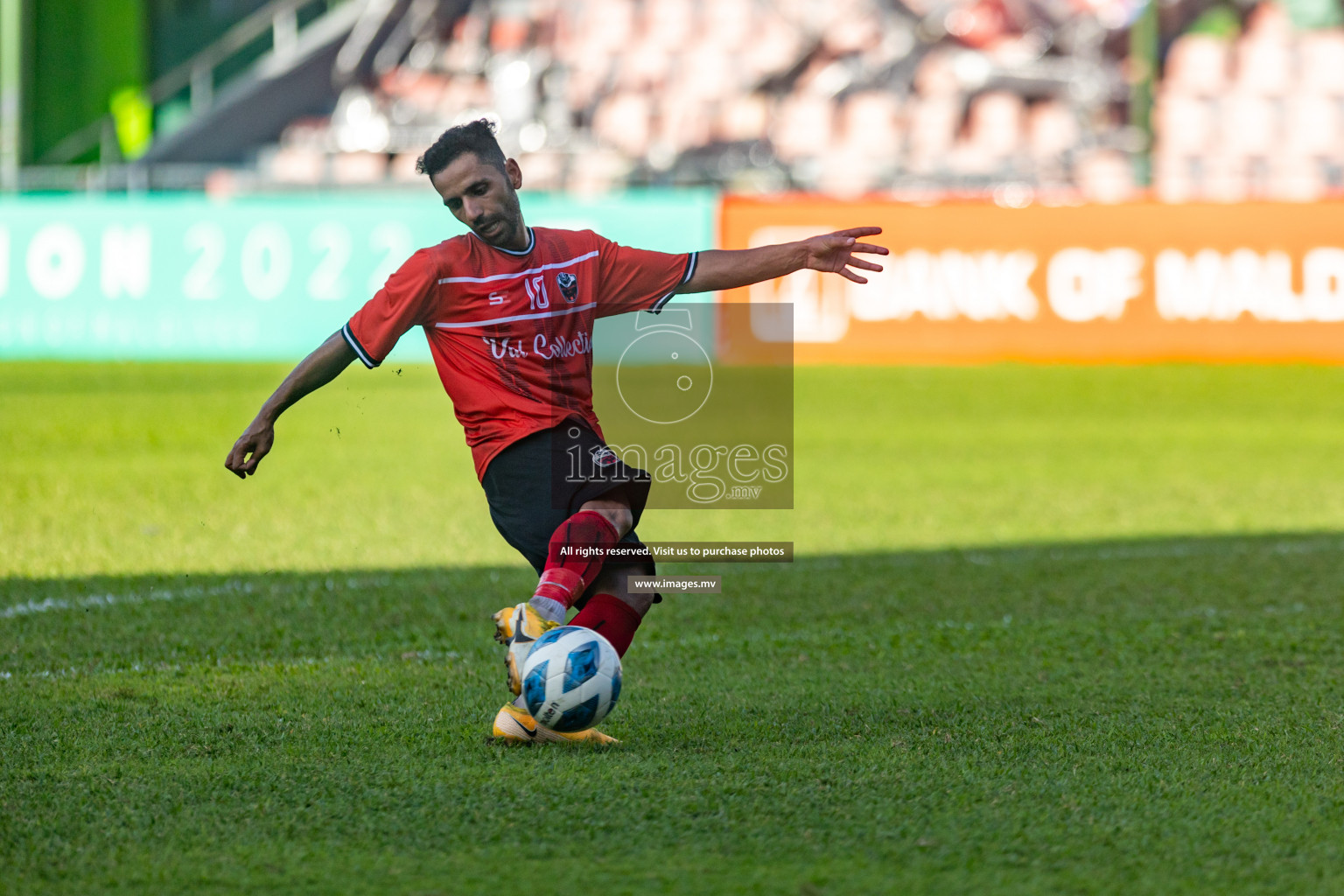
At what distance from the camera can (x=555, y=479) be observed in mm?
4145

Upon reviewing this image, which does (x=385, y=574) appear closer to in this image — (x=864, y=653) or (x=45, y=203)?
(x=864, y=653)

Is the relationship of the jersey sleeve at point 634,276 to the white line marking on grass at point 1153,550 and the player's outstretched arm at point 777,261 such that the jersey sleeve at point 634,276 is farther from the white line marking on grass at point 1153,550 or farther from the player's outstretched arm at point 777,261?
the white line marking on grass at point 1153,550

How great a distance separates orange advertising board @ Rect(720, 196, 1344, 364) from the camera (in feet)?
54.4

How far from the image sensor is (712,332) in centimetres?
1698

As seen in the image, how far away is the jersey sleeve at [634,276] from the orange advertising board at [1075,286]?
11884 mm

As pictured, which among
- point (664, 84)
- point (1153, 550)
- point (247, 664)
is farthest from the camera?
point (664, 84)

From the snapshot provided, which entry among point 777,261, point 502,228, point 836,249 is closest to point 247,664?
point 502,228

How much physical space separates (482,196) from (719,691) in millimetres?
1681

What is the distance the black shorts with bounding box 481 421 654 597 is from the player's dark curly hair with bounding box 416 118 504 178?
2.30 ft

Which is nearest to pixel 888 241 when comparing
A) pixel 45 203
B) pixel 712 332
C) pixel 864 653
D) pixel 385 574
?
pixel 712 332

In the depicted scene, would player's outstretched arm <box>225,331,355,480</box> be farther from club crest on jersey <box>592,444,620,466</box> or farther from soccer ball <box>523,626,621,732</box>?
soccer ball <box>523,626,621,732</box>

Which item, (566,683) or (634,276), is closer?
(566,683)

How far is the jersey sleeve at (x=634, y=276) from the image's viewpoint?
4355mm

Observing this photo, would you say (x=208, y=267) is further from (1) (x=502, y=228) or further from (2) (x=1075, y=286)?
(1) (x=502, y=228)
